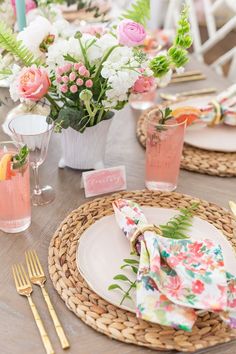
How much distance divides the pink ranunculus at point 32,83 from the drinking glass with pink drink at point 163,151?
275mm

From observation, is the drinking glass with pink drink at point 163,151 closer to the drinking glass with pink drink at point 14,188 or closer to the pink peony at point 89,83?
the pink peony at point 89,83

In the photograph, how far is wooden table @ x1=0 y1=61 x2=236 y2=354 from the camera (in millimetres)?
766

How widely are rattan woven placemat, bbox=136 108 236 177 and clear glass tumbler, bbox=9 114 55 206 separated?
0.36 meters

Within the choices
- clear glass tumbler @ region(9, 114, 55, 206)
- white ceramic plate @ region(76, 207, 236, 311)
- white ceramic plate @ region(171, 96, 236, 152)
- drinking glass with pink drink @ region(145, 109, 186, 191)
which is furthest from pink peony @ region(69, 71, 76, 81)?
white ceramic plate @ region(171, 96, 236, 152)

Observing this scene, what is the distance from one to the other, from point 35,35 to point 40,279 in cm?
58

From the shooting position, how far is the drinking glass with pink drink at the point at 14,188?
948 mm

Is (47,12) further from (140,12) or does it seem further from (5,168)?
(5,168)

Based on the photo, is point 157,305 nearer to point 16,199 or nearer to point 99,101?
point 16,199

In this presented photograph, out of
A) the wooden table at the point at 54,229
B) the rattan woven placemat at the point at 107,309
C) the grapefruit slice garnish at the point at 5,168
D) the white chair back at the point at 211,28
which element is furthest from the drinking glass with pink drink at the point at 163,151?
the white chair back at the point at 211,28

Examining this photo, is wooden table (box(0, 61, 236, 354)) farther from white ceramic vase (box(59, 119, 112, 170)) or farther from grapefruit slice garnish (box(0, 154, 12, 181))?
grapefruit slice garnish (box(0, 154, 12, 181))

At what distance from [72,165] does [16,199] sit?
0.92 ft

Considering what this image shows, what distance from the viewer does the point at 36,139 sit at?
1027 millimetres

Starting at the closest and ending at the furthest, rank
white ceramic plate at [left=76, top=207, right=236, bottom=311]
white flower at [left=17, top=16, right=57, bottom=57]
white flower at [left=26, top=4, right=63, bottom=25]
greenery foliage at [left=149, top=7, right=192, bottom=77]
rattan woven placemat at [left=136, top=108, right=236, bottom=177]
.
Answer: white ceramic plate at [left=76, top=207, right=236, bottom=311], greenery foliage at [left=149, top=7, right=192, bottom=77], white flower at [left=17, top=16, right=57, bottom=57], rattan woven placemat at [left=136, top=108, right=236, bottom=177], white flower at [left=26, top=4, right=63, bottom=25]

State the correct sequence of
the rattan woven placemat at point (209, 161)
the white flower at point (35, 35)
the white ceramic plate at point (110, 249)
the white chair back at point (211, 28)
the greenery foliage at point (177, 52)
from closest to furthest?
the white ceramic plate at point (110, 249) < the greenery foliage at point (177, 52) < the white flower at point (35, 35) < the rattan woven placemat at point (209, 161) < the white chair back at point (211, 28)
